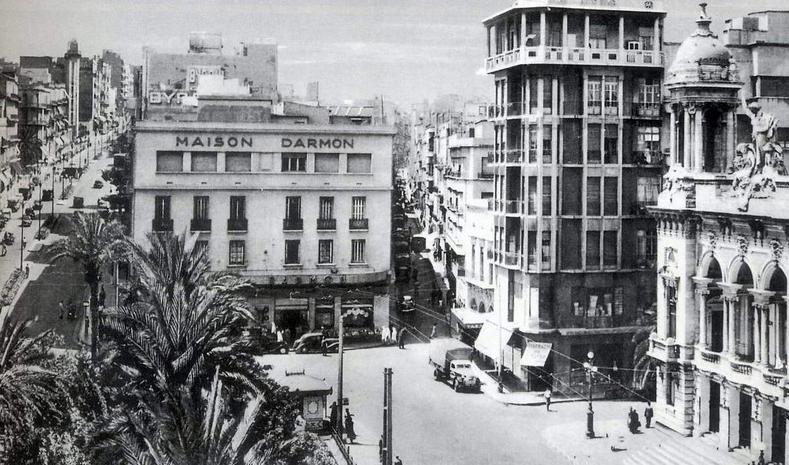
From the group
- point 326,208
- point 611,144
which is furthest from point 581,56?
point 326,208

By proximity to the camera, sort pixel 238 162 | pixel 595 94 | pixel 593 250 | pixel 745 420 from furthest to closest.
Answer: pixel 593 250 < pixel 595 94 < pixel 238 162 < pixel 745 420

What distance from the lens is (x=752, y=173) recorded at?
2572 centimetres

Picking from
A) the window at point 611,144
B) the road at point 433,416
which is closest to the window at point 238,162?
the road at point 433,416

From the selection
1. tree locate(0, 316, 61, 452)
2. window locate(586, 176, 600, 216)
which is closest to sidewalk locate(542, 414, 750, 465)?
window locate(586, 176, 600, 216)

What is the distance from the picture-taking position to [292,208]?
31.4 meters

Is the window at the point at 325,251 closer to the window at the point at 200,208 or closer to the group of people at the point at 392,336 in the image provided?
the group of people at the point at 392,336

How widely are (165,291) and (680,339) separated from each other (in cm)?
1653

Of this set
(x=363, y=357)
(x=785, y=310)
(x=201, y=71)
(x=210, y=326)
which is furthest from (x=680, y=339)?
(x=201, y=71)

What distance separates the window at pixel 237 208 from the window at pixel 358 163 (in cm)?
410

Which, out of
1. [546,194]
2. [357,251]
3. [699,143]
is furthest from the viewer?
[546,194]

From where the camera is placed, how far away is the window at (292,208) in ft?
103

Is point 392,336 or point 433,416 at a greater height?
point 392,336

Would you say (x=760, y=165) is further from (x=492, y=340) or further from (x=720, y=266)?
(x=492, y=340)

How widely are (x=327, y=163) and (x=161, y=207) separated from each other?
19.5 ft
